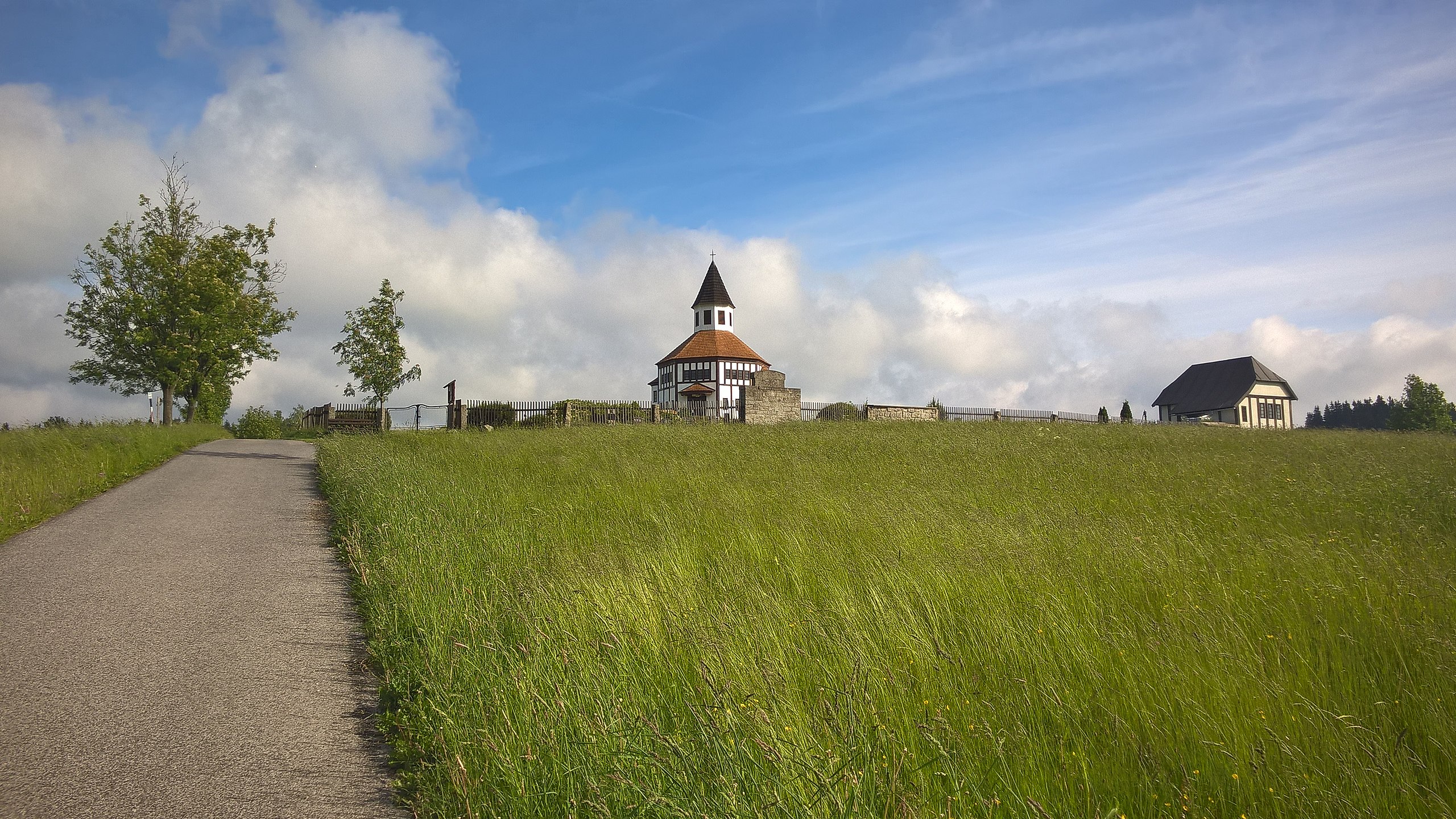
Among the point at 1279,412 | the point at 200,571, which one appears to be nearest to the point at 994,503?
the point at 200,571

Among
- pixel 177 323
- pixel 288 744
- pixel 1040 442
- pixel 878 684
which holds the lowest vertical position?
pixel 288 744

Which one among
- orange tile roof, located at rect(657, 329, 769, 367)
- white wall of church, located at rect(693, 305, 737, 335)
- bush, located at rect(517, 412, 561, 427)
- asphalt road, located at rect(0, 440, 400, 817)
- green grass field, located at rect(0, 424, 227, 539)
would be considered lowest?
asphalt road, located at rect(0, 440, 400, 817)

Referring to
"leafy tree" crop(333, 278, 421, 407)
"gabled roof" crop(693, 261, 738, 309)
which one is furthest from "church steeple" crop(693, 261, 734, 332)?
"leafy tree" crop(333, 278, 421, 407)

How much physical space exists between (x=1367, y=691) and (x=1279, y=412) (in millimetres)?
73914

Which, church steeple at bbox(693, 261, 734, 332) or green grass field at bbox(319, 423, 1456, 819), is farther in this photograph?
church steeple at bbox(693, 261, 734, 332)

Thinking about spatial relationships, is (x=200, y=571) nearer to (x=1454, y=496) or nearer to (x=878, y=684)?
(x=878, y=684)

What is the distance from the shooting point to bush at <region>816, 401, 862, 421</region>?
29516 mm

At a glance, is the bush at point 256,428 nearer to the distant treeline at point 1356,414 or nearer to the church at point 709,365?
the church at point 709,365

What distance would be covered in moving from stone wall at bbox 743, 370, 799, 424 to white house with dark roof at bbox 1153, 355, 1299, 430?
47404 millimetres

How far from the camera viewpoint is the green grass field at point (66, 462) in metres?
9.77

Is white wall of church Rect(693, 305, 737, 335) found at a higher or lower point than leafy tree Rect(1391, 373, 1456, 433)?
higher

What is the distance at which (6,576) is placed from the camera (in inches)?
262

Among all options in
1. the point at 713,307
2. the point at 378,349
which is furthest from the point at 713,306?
the point at 378,349

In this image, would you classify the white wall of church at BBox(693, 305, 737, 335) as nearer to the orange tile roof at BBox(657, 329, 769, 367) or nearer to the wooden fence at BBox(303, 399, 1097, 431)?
the orange tile roof at BBox(657, 329, 769, 367)
